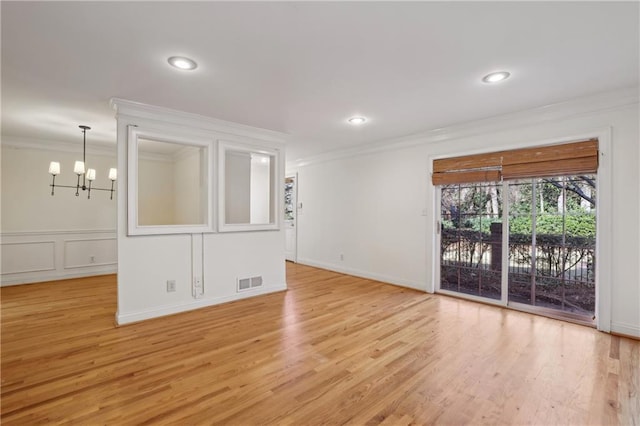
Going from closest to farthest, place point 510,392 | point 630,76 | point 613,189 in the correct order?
point 510,392 < point 630,76 < point 613,189

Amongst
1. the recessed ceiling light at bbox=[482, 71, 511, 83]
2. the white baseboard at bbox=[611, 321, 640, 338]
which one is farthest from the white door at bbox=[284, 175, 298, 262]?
the white baseboard at bbox=[611, 321, 640, 338]

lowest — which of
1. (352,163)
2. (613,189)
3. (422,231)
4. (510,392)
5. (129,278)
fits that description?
(510,392)

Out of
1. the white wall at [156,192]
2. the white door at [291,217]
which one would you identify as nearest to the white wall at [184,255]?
the white door at [291,217]

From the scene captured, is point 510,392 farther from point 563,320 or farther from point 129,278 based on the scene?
point 129,278

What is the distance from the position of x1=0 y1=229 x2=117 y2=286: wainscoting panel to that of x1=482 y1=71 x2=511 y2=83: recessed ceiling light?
678cm

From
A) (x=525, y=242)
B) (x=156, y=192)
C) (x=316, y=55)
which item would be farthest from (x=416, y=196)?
(x=156, y=192)

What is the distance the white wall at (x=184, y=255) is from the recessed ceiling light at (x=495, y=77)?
114 inches

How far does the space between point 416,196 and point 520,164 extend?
1476 millimetres

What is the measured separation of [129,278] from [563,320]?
5.01 metres

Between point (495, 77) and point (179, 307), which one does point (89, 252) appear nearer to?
point (179, 307)

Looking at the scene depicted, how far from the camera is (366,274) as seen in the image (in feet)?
18.0

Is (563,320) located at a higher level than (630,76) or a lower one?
lower

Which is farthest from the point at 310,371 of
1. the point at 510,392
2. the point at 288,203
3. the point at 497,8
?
the point at 288,203

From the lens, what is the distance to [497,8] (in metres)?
1.77
